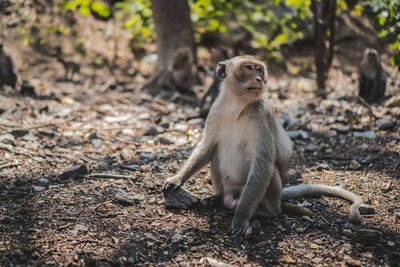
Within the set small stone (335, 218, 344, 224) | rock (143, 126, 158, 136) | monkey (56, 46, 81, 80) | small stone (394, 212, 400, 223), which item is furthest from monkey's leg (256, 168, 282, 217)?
monkey (56, 46, 81, 80)

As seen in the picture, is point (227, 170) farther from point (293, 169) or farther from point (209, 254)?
point (293, 169)

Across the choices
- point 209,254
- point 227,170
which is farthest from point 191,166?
point 209,254

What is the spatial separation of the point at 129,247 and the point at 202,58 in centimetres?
784

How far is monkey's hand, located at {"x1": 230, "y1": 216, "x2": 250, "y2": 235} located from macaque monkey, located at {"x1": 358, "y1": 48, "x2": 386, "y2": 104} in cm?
507

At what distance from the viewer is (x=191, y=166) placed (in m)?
3.67

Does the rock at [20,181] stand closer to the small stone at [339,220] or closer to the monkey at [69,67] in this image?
the small stone at [339,220]

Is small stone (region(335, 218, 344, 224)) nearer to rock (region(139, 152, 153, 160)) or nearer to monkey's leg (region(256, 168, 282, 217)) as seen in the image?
monkey's leg (region(256, 168, 282, 217))

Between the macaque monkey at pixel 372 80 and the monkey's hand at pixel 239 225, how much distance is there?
5.07 m

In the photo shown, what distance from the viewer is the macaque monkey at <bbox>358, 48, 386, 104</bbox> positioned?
23.1ft

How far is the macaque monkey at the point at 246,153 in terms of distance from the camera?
3.20m

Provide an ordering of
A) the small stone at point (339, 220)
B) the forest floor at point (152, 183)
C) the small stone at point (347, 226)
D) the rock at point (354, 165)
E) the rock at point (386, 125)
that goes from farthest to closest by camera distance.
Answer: the rock at point (386, 125), the rock at point (354, 165), the small stone at point (339, 220), the small stone at point (347, 226), the forest floor at point (152, 183)

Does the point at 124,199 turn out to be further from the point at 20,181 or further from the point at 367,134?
the point at 367,134

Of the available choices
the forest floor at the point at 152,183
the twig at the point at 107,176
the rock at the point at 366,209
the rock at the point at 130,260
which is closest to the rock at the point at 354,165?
the forest floor at the point at 152,183

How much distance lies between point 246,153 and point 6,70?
5390mm
